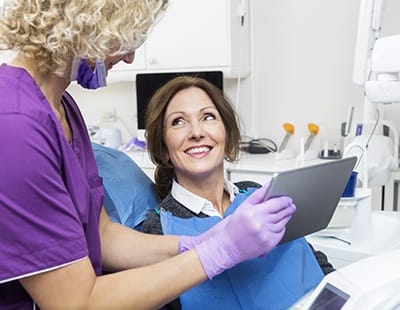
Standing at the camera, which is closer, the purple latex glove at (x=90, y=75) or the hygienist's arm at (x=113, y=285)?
the hygienist's arm at (x=113, y=285)

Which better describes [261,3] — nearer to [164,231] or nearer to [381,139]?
[381,139]

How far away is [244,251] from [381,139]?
1093 mm

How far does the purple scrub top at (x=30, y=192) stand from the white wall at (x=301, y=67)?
2.12 m

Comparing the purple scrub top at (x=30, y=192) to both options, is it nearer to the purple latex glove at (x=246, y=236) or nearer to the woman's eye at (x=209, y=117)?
the purple latex glove at (x=246, y=236)

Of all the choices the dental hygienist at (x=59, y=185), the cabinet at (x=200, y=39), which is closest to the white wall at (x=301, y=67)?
the cabinet at (x=200, y=39)

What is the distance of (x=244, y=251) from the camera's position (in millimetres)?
990

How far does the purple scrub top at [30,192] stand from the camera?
0.75m

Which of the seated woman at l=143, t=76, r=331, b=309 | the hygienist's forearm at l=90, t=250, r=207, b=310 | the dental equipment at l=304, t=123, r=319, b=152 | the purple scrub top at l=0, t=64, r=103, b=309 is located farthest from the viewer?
the dental equipment at l=304, t=123, r=319, b=152

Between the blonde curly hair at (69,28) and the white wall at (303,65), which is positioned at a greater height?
the blonde curly hair at (69,28)

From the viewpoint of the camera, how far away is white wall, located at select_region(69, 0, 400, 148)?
2639 millimetres

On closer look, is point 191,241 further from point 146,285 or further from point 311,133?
point 311,133

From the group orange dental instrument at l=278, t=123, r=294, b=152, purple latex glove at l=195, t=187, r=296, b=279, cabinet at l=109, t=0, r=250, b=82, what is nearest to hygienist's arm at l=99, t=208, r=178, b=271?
purple latex glove at l=195, t=187, r=296, b=279

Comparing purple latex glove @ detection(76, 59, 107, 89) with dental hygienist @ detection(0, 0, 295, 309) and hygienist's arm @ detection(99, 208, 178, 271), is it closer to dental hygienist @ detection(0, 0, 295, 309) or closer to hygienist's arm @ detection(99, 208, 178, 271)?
dental hygienist @ detection(0, 0, 295, 309)

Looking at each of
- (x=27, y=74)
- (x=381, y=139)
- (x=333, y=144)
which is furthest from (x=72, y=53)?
(x=333, y=144)
